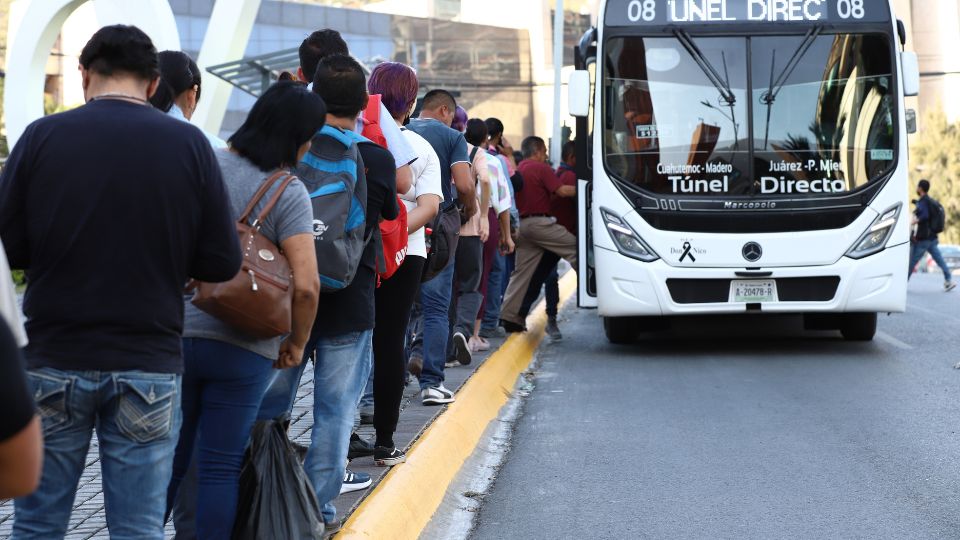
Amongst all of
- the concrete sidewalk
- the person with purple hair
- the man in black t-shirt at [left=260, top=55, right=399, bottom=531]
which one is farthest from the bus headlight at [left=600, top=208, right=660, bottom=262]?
the man in black t-shirt at [left=260, top=55, right=399, bottom=531]

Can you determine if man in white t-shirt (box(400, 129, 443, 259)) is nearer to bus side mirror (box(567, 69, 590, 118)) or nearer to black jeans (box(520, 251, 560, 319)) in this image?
bus side mirror (box(567, 69, 590, 118))

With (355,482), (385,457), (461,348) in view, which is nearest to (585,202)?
(461,348)

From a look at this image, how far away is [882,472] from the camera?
21.8ft

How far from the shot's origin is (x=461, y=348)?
961 cm

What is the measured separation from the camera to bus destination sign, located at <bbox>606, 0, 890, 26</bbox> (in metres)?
11.6

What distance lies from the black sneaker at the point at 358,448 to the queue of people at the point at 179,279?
0.70 metres

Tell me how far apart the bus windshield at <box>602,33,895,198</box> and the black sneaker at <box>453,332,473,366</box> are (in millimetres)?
2683

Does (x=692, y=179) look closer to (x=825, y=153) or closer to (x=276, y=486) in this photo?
(x=825, y=153)

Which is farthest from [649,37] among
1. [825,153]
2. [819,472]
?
[819,472]

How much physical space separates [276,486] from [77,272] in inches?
44.8

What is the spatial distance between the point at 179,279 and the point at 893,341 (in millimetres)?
10582

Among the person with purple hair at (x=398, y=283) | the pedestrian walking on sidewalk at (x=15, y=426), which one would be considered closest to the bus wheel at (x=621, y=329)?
the person with purple hair at (x=398, y=283)

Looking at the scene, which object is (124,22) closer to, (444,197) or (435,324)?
(435,324)

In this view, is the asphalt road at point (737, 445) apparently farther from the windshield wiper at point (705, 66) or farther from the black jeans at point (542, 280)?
the windshield wiper at point (705, 66)
